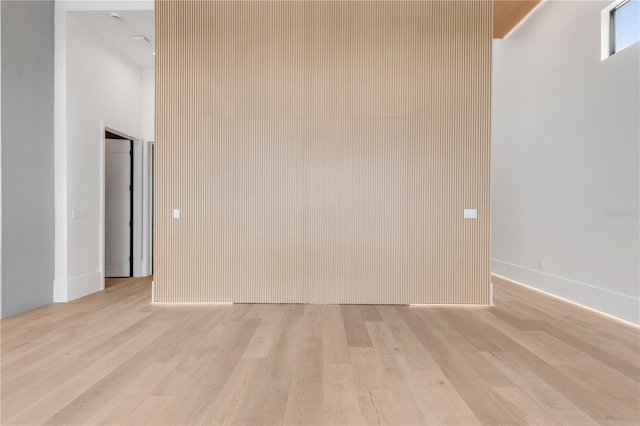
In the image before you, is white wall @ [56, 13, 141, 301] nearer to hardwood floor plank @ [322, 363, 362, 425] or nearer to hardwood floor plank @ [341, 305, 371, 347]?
hardwood floor plank @ [341, 305, 371, 347]

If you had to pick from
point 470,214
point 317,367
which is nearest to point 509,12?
point 470,214

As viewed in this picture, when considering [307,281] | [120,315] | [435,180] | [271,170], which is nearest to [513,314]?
[435,180]

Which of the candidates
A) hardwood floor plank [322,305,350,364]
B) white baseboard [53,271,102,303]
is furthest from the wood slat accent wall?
white baseboard [53,271,102,303]

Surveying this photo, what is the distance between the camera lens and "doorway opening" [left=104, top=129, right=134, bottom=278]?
583 centimetres

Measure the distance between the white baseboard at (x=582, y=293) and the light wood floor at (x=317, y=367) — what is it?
0.18m

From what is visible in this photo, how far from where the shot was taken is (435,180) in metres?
4.20

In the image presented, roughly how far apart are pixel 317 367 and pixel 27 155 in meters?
4.01

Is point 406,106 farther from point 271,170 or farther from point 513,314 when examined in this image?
point 513,314

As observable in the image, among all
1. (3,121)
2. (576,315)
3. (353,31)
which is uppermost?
(353,31)

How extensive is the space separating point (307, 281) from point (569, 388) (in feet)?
8.78

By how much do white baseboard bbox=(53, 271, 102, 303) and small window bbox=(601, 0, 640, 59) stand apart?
698 centimetres

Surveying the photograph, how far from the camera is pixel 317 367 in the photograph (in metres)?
2.49

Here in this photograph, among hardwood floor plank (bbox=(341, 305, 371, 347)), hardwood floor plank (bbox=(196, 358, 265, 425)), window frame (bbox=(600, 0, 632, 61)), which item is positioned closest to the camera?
hardwood floor plank (bbox=(196, 358, 265, 425))

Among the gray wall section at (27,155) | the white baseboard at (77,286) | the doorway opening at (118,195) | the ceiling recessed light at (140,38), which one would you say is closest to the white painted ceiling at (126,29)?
the ceiling recessed light at (140,38)
